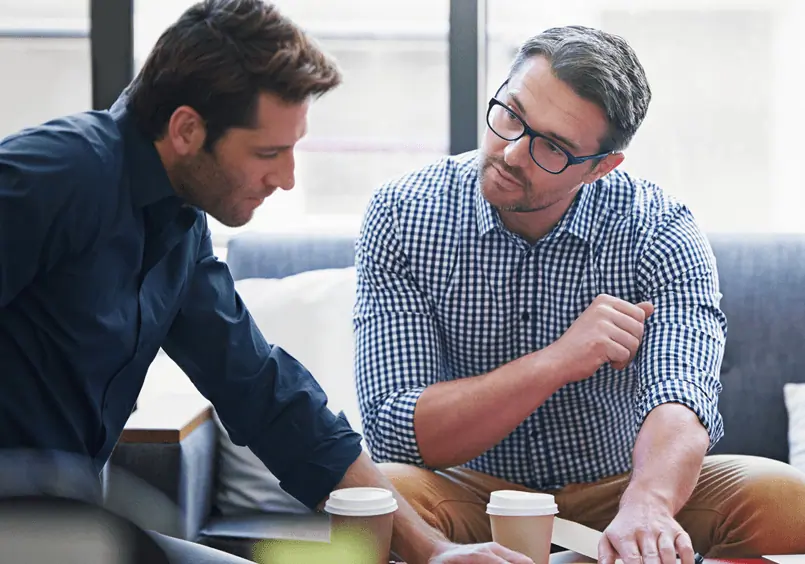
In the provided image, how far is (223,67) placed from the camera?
3.88 feet

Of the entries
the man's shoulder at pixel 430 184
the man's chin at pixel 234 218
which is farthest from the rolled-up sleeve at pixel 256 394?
the man's shoulder at pixel 430 184

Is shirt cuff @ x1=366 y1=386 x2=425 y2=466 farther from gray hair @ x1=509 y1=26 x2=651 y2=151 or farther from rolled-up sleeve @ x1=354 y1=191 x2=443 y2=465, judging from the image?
gray hair @ x1=509 y1=26 x2=651 y2=151

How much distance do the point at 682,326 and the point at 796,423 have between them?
0.58m

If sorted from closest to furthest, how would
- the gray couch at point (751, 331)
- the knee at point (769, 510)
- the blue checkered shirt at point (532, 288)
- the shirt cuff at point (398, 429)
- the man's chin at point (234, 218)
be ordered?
the man's chin at point (234, 218)
the knee at point (769, 510)
the shirt cuff at point (398, 429)
the blue checkered shirt at point (532, 288)
the gray couch at point (751, 331)

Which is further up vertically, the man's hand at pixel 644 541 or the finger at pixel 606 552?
the man's hand at pixel 644 541

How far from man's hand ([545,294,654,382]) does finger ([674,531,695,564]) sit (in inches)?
12.4

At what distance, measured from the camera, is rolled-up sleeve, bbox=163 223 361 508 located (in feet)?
4.48

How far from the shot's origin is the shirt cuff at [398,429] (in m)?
1.57

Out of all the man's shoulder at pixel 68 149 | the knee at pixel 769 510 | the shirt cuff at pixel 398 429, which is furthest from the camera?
the shirt cuff at pixel 398 429

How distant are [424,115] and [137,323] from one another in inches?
94.1

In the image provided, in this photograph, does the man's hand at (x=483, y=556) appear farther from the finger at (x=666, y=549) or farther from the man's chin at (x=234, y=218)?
the man's chin at (x=234, y=218)

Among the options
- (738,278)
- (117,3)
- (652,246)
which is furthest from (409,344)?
(117,3)

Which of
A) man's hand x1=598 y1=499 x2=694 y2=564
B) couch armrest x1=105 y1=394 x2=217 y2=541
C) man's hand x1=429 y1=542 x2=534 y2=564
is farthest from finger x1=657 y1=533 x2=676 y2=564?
couch armrest x1=105 y1=394 x2=217 y2=541

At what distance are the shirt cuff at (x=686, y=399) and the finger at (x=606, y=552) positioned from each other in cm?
33
